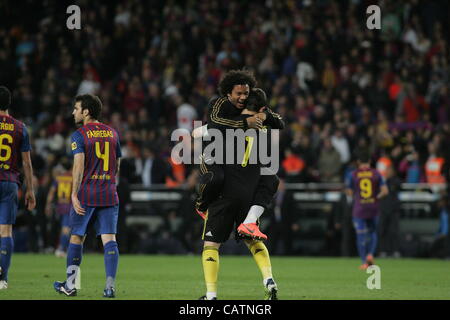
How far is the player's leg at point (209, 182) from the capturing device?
10219 millimetres

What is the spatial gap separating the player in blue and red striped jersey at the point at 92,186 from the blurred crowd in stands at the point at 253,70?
483 inches

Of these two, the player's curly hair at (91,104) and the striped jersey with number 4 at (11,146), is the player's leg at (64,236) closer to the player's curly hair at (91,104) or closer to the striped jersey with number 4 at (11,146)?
the striped jersey with number 4 at (11,146)

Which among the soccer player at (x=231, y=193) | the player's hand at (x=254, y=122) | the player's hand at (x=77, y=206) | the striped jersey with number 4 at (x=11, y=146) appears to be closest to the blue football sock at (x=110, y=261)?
the player's hand at (x=77, y=206)

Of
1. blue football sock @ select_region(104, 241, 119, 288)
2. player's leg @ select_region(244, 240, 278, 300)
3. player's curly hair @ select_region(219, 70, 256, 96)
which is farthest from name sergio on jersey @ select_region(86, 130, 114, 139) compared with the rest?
player's leg @ select_region(244, 240, 278, 300)

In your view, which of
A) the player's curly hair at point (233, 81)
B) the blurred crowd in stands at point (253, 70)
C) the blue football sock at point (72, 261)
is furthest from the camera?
the blurred crowd in stands at point (253, 70)

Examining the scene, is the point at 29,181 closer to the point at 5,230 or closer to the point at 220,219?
the point at 5,230

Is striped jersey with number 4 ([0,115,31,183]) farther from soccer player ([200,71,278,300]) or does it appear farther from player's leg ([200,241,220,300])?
player's leg ([200,241,220,300])

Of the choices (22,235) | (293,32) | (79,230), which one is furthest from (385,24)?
(79,230)

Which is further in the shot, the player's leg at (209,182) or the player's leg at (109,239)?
the player's leg at (109,239)

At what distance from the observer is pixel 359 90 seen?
24547 mm

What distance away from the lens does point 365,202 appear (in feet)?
60.4

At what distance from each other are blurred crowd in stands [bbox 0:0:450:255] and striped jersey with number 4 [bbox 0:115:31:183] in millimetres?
11227

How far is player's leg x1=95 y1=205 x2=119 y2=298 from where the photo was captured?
35.9 feet
